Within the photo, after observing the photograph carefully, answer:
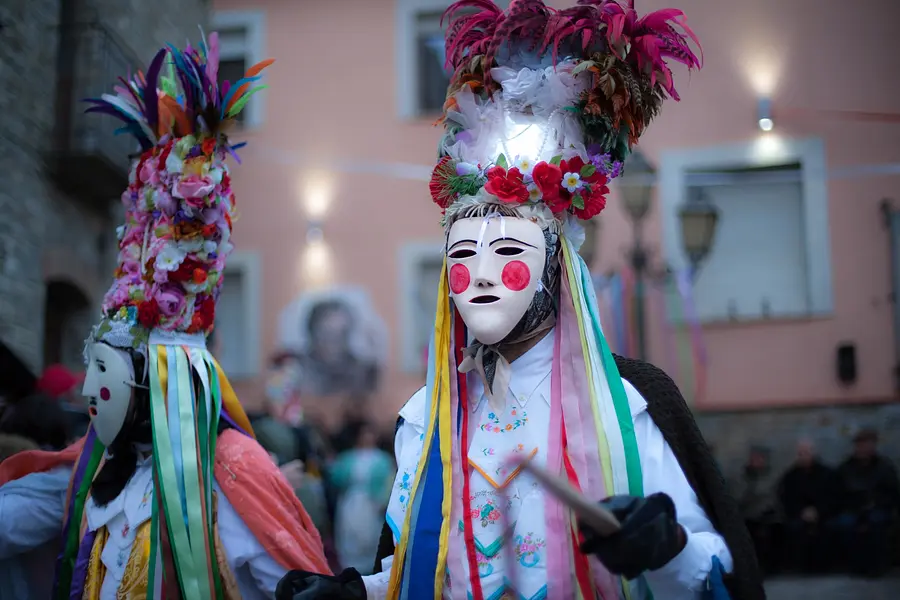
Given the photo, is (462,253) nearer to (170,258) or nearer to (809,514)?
(170,258)

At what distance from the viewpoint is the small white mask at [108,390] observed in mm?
3518

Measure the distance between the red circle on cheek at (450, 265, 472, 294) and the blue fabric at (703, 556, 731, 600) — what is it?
97 centimetres

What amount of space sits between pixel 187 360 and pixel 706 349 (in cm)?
771

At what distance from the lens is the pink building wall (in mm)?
8641

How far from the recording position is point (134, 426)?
143 inches

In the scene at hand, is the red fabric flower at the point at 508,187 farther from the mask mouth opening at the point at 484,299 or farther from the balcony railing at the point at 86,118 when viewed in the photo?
the balcony railing at the point at 86,118

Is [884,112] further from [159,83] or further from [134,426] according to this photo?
[134,426]

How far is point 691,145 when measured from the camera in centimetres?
1047

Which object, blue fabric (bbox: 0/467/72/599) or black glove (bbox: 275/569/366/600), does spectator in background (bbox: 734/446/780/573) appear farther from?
black glove (bbox: 275/569/366/600)

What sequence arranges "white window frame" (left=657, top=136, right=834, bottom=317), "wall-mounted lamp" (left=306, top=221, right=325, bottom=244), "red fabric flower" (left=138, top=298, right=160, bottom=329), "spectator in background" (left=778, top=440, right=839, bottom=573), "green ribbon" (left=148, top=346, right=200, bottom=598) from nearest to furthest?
"green ribbon" (left=148, top=346, right=200, bottom=598), "red fabric flower" (left=138, top=298, right=160, bottom=329), "spectator in background" (left=778, top=440, right=839, bottom=573), "white window frame" (left=657, top=136, right=834, bottom=317), "wall-mounted lamp" (left=306, top=221, right=325, bottom=244)

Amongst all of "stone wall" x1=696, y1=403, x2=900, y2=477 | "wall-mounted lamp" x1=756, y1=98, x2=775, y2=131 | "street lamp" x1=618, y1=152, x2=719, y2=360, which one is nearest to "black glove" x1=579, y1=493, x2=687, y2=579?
"street lamp" x1=618, y1=152, x2=719, y2=360

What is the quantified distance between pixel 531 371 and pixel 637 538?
741 millimetres

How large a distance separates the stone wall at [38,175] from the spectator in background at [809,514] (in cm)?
575

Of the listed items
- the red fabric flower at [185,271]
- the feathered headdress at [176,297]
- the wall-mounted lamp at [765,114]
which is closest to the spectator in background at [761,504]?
the wall-mounted lamp at [765,114]
